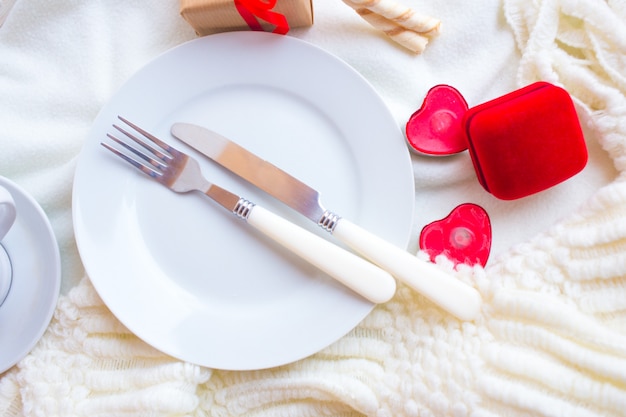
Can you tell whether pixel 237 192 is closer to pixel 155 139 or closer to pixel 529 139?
pixel 155 139

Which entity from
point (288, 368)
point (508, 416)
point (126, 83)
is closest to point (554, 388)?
point (508, 416)

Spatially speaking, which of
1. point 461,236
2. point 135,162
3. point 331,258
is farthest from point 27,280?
point 461,236

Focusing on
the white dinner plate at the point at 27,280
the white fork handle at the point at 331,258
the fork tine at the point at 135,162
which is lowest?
the white dinner plate at the point at 27,280

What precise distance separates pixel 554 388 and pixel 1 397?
61 cm

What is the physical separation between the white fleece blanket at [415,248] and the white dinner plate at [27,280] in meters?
0.02

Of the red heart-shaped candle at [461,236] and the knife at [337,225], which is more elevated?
the red heart-shaped candle at [461,236]

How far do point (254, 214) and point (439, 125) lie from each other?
24cm

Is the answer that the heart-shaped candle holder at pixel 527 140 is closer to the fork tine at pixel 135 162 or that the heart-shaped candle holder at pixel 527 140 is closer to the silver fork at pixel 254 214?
the silver fork at pixel 254 214

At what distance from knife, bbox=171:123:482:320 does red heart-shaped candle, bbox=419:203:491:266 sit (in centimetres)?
3

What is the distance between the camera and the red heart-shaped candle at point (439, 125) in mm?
634

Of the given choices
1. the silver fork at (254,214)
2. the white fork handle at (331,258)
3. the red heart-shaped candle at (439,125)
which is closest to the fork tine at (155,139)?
the silver fork at (254,214)

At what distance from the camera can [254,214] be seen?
1.98ft

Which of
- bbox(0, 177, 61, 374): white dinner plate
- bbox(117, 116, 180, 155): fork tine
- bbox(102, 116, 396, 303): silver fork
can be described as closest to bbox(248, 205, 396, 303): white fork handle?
bbox(102, 116, 396, 303): silver fork

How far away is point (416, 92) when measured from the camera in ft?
2.18
